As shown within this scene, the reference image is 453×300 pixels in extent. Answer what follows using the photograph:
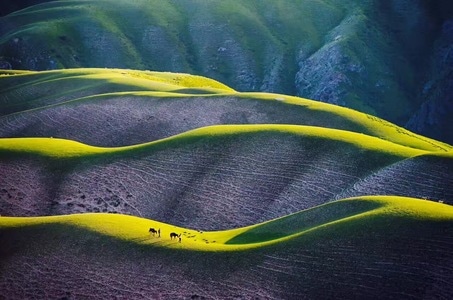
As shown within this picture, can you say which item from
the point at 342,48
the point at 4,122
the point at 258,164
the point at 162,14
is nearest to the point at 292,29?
Answer: the point at 342,48

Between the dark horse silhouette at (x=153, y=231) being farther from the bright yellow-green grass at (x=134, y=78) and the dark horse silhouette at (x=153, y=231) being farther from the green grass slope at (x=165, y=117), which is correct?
the bright yellow-green grass at (x=134, y=78)

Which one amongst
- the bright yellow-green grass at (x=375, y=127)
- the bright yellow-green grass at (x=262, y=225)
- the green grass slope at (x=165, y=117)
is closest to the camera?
the bright yellow-green grass at (x=262, y=225)

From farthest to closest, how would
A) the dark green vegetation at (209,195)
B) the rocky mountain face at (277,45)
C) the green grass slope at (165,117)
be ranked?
the rocky mountain face at (277,45) < the green grass slope at (165,117) < the dark green vegetation at (209,195)

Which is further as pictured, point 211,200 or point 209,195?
point 209,195

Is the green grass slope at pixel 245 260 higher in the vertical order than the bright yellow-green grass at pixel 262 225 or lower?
lower

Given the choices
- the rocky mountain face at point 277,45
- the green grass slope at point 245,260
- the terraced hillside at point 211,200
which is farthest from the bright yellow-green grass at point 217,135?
the rocky mountain face at point 277,45

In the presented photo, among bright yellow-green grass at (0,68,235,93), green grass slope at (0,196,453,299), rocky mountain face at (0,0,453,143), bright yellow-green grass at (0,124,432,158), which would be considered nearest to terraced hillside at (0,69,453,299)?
green grass slope at (0,196,453,299)

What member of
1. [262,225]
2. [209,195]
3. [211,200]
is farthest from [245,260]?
[209,195]

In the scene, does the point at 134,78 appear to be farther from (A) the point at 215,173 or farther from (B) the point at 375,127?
(A) the point at 215,173
